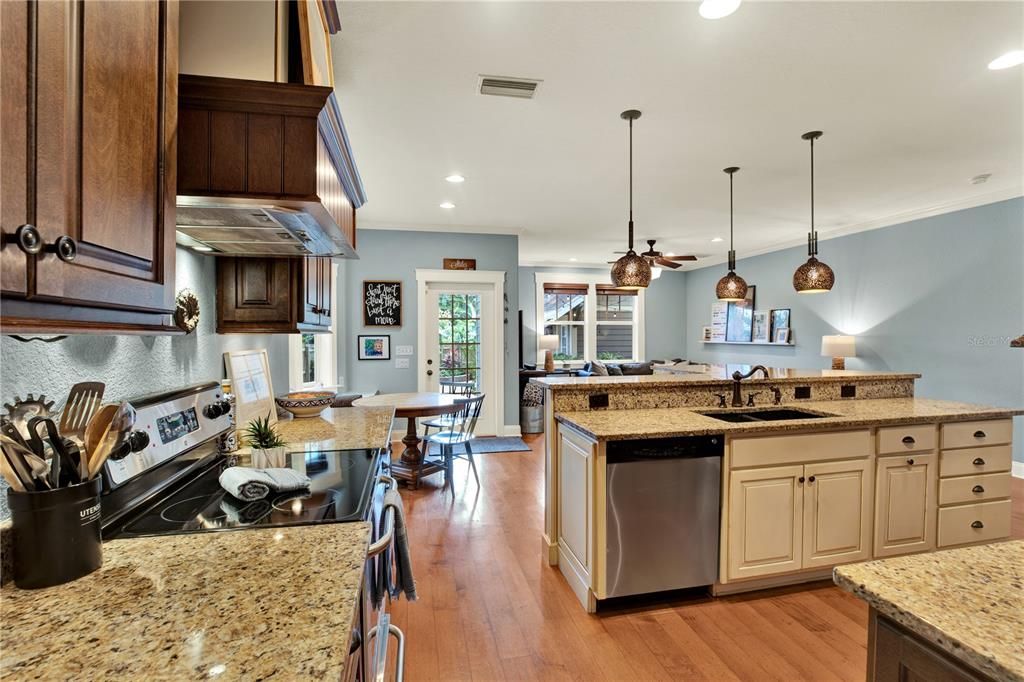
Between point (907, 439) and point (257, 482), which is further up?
point (257, 482)

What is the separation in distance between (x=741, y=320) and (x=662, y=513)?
20.0ft

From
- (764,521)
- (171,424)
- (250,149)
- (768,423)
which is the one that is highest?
(250,149)

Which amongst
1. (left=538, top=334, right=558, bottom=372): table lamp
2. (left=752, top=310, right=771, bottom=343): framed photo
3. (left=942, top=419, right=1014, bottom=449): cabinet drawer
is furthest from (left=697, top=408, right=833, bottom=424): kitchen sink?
(left=538, top=334, right=558, bottom=372): table lamp

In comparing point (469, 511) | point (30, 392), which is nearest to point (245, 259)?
point (30, 392)

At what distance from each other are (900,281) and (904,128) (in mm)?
2785

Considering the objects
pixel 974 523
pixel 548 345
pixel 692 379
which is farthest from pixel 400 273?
pixel 974 523

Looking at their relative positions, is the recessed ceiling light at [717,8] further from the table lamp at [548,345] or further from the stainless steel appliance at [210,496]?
the table lamp at [548,345]

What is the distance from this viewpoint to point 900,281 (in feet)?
16.4

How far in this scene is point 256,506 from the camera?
1.24 metres

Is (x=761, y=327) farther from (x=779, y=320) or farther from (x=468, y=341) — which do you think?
(x=468, y=341)

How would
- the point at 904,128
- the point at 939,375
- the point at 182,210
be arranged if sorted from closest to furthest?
the point at 182,210, the point at 904,128, the point at 939,375

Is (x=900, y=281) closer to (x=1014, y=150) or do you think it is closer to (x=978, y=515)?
(x=1014, y=150)

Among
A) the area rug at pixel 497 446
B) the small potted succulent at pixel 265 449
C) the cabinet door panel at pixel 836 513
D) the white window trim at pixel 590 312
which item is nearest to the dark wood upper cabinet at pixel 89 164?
the small potted succulent at pixel 265 449

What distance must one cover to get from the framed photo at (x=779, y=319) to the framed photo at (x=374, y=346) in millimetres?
5335
